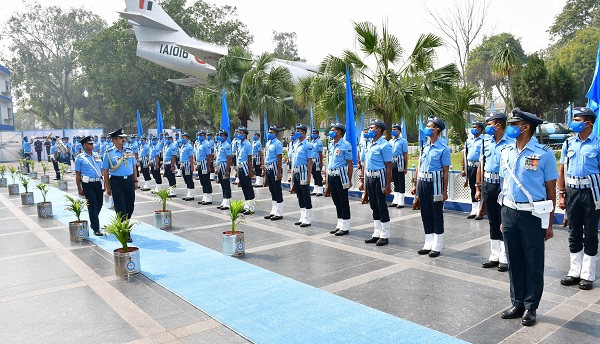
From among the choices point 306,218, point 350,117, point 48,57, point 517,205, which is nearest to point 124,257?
point 306,218

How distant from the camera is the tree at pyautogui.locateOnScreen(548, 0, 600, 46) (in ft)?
176

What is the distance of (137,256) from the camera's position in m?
6.33

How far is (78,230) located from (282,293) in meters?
4.78

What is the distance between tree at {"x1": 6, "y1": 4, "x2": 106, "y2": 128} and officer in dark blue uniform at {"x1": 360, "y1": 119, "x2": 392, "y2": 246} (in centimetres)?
5544

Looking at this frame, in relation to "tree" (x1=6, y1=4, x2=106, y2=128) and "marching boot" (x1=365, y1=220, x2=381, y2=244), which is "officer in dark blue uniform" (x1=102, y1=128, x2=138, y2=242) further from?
"tree" (x1=6, y1=4, x2=106, y2=128)

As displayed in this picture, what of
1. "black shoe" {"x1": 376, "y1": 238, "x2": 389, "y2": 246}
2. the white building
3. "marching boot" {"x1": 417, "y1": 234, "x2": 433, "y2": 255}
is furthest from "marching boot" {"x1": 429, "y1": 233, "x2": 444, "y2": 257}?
the white building

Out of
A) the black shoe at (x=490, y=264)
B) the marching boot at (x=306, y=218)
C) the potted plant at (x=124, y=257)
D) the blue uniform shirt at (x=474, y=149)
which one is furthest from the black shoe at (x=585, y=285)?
the potted plant at (x=124, y=257)

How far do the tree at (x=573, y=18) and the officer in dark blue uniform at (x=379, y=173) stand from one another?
186ft

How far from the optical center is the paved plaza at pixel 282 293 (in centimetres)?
431

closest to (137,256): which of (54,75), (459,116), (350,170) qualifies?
(350,170)

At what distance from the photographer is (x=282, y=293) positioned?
17.5ft

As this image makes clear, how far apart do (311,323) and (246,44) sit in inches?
1570

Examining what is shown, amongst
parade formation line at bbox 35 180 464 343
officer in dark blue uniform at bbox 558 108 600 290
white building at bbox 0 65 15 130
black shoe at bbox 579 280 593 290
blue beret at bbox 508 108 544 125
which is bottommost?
parade formation line at bbox 35 180 464 343

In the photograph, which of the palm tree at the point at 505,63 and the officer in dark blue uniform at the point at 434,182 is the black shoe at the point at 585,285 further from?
the palm tree at the point at 505,63
